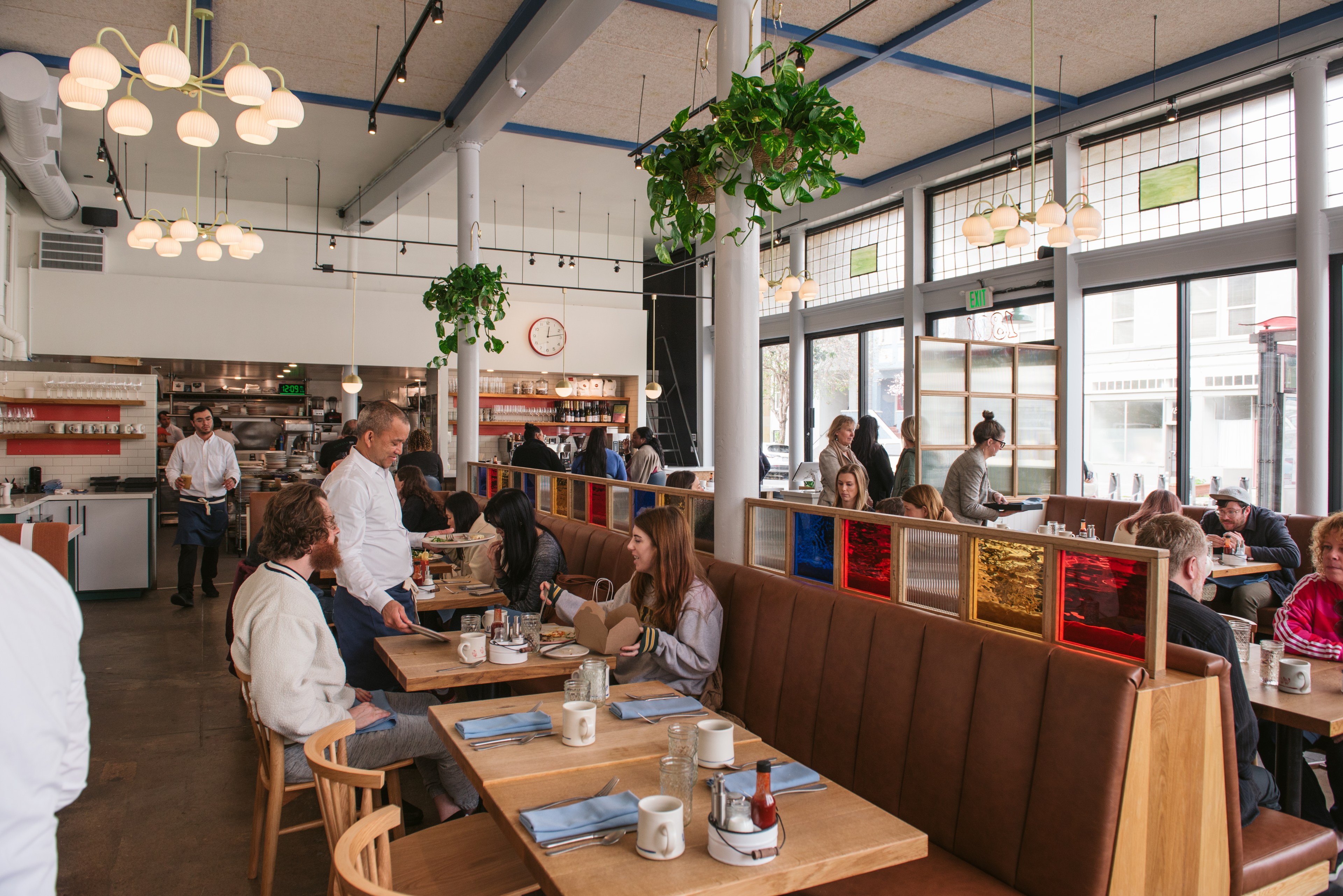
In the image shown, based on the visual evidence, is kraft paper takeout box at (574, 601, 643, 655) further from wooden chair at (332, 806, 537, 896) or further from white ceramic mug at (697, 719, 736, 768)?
white ceramic mug at (697, 719, 736, 768)

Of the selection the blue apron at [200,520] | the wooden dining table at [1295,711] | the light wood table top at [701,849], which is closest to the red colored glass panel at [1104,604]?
the wooden dining table at [1295,711]

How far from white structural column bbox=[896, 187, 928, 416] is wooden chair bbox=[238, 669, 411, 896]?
9064 mm

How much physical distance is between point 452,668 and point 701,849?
1615 mm

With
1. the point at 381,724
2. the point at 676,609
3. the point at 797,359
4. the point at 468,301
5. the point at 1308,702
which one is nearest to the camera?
the point at 1308,702

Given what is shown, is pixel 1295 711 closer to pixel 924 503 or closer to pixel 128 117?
pixel 924 503

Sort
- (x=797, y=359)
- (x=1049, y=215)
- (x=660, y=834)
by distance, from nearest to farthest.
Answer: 1. (x=660, y=834)
2. (x=1049, y=215)
3. (x=797, y=359)

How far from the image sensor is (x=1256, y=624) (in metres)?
5.29

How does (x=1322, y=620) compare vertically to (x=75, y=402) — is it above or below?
below

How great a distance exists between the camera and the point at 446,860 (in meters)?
2.40

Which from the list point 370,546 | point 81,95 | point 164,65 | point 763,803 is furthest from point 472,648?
point 81,95

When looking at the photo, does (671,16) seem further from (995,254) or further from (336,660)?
(336,660)

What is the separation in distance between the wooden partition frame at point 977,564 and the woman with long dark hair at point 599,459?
14.3 ft

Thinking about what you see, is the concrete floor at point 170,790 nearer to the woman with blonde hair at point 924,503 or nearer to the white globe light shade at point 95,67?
the woman with blonde hair at point 924,503

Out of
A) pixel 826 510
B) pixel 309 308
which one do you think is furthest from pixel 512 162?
pixel 826 510
